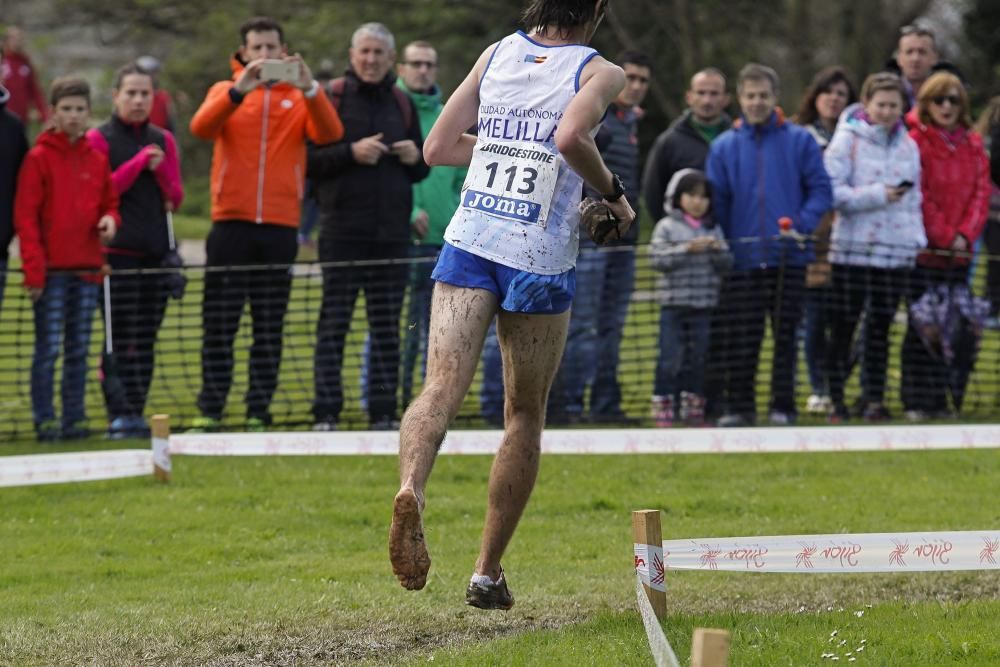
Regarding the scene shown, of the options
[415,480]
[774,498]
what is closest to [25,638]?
[415,480]

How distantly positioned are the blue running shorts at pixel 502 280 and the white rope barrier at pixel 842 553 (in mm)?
1123

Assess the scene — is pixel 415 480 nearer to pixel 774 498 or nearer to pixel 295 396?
pixel 774 498

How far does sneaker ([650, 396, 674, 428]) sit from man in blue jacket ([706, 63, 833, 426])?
0.40m

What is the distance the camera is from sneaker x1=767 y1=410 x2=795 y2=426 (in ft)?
39.9

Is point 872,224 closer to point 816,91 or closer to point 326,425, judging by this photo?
point 816,91

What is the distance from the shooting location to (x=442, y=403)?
591 centimetres

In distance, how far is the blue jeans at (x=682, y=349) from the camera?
12.3m

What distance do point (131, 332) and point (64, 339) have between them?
0.48 metres

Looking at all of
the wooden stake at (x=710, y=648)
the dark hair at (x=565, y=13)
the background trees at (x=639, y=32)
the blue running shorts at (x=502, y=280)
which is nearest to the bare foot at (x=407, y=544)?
the blue running shorts at (x=502, y=280)

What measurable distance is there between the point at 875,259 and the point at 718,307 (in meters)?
1.30

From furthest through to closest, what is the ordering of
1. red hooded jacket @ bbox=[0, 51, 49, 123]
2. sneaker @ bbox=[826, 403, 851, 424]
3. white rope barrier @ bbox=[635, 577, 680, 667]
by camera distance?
red hooded jacket @ bbox=[0, 51, 49, 123] < sneaker @ bbox=[826, 403, 851, 424] < white rope barrier @ bbox=[635, 577, 680, 667]

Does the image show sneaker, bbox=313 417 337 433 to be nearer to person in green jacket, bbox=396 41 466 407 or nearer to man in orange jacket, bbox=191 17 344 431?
man in orange jacket, bbox=191 17 344 431

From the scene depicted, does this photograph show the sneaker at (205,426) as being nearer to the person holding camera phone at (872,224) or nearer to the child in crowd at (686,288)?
the child in crowd at (686,288)

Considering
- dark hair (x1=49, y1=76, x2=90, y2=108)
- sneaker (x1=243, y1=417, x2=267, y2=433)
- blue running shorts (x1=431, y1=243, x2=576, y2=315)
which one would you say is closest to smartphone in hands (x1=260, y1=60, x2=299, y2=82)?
dark hair (x1=49, y1=76, x2=90, y2=108)
